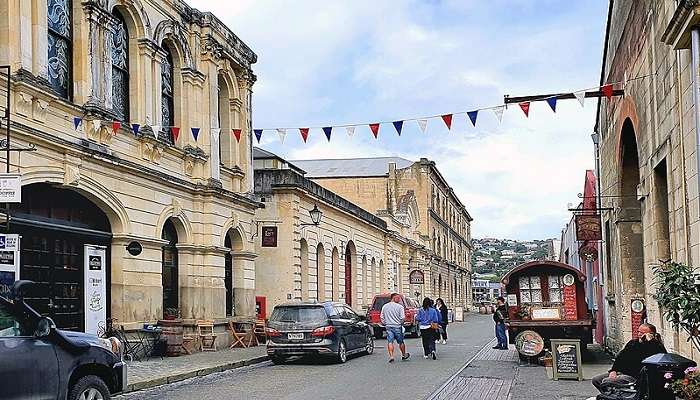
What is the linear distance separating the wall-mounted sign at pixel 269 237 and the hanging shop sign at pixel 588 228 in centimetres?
1100

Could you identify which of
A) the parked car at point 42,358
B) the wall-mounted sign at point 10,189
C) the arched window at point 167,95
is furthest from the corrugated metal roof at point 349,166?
the parked car at point 42,358

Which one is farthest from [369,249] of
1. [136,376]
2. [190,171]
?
[136,376]

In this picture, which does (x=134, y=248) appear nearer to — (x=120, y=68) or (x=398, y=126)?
(x=120, y=68)

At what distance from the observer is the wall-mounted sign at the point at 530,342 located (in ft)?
67.6

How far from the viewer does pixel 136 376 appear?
17578mm

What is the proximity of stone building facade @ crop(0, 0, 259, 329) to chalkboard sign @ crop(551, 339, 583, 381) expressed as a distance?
10.1 metres

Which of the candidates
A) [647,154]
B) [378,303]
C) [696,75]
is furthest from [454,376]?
[378,303]

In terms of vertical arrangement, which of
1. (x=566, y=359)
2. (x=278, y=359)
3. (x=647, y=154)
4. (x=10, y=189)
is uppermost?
(x=647, y=154)

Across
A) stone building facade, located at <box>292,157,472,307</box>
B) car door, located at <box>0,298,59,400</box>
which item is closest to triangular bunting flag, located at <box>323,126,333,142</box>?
car door, located at <box>0,298,59,400</box>

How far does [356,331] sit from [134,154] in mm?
7261

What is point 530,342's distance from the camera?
20.6 meters

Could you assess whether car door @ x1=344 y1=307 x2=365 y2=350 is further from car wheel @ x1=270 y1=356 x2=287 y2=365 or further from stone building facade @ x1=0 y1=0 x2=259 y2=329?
stone building facade @ x1=0 y1=0 x2=259 y2=329

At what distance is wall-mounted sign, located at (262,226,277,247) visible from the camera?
30250 millimetres

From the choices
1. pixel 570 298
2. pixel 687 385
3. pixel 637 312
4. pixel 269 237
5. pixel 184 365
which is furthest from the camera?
pixel 269 237
